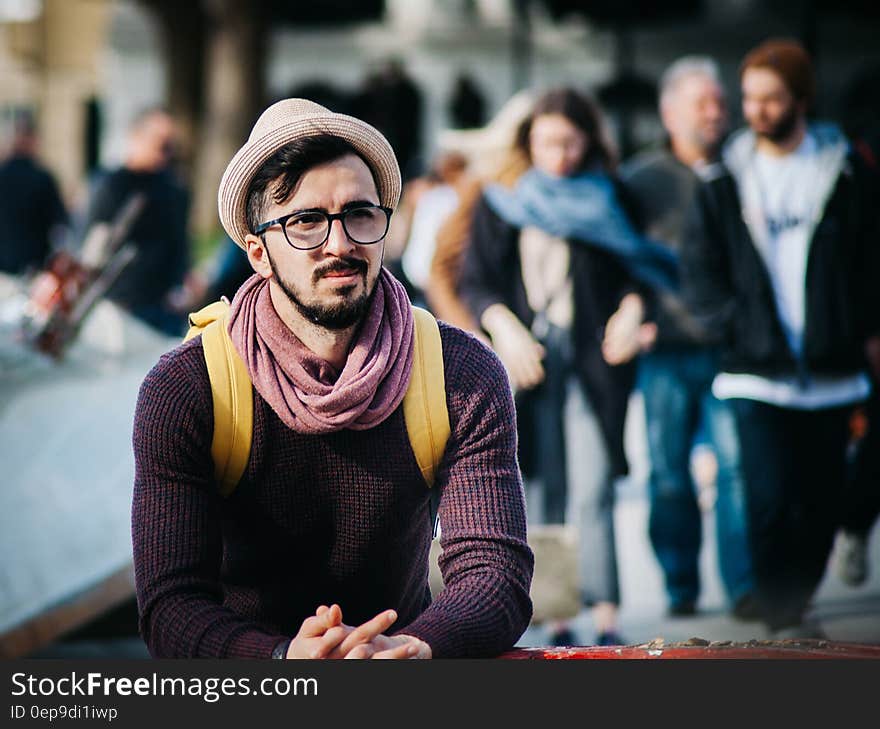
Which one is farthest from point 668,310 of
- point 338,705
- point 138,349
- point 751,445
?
point 338,705

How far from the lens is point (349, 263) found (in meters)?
2.58

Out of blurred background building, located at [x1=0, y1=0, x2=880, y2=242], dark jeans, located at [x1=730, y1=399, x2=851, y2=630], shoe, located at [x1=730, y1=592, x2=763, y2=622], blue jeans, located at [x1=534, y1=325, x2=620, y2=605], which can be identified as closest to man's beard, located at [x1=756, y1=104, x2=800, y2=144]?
dark jeans, located at [x1=730, y1=399, x2=851, y2=630]

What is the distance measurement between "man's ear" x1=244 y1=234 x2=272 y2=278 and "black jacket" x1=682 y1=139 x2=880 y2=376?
3.22 m

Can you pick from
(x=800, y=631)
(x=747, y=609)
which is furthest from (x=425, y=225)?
(x=800, y=631)

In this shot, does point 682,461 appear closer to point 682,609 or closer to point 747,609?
point 682,609

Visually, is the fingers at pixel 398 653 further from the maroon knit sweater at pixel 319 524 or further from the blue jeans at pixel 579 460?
the blue jeans at pixel 579 460

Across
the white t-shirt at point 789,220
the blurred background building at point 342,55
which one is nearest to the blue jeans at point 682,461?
the white t-shirt at point 789,220

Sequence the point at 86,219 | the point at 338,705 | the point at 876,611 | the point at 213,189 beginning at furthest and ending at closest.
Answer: the point at 213,189 < the point at 86,219 < the point at 876,611 < the point at 338,705

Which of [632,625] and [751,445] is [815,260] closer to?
[751,445]

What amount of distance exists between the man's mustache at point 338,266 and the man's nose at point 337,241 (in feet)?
0.05

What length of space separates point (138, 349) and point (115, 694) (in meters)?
4.68

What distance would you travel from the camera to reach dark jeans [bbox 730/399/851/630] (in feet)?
18.7

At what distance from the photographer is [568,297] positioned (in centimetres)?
602

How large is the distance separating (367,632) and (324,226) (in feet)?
2.11
